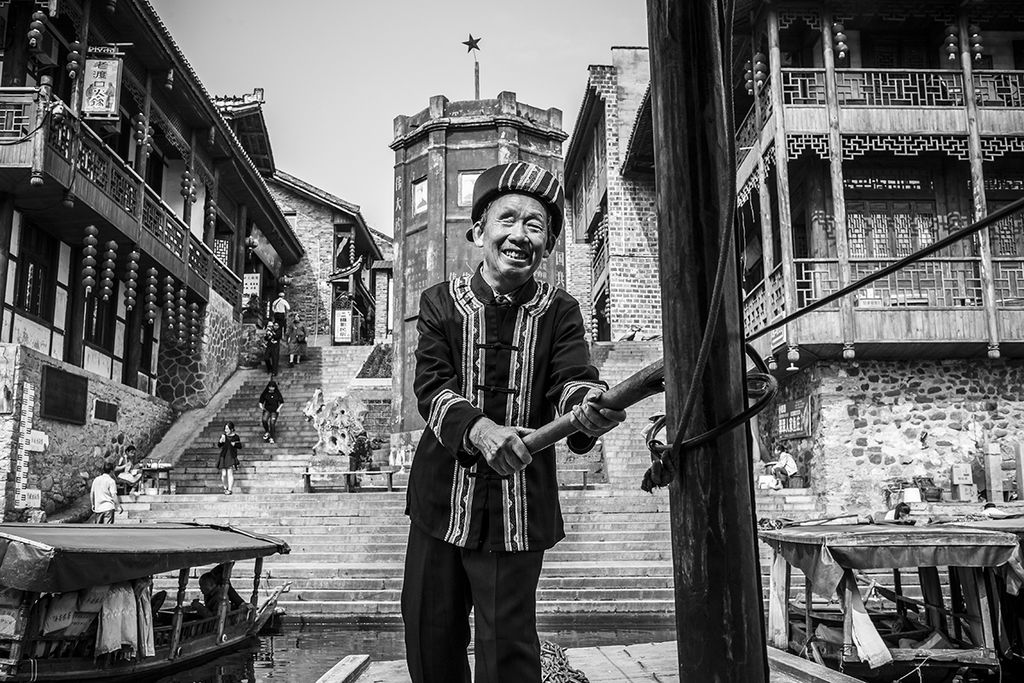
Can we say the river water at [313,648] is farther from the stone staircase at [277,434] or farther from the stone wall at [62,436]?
the stone wall at [62,436]

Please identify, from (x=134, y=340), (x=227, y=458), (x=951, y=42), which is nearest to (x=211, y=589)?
(x=227, y=458)

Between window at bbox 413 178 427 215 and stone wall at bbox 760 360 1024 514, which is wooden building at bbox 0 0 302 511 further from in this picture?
stone wall at bbox 760 360 1024 514

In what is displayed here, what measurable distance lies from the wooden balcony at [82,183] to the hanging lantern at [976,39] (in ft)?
49.8

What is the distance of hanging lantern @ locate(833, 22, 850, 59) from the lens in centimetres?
1522

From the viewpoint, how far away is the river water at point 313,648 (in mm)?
7645

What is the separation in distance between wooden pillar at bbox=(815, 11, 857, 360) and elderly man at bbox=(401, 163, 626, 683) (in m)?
13.3

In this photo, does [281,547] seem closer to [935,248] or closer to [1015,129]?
[935,248]

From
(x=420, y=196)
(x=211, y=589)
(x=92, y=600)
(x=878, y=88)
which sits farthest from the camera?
(x=878, y=88)

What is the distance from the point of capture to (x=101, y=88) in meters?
14.3

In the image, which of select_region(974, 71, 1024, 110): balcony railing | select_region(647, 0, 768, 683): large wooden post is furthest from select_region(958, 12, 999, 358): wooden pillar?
select_region(647, 0, 768, 683): large wooden post

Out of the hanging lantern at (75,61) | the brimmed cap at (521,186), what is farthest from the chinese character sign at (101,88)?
the brimmed cap at (521,186)

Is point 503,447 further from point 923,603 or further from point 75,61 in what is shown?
point 75,61

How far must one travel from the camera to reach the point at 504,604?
2.35 meters

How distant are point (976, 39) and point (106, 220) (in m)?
15.4
